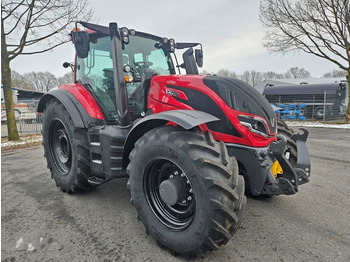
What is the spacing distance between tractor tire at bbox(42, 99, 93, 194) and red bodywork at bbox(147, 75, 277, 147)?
1127 millimetres

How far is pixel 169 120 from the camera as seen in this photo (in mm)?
2166

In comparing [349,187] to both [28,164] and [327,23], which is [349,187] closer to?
[28,164]

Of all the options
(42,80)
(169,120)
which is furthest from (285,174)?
(42,80)

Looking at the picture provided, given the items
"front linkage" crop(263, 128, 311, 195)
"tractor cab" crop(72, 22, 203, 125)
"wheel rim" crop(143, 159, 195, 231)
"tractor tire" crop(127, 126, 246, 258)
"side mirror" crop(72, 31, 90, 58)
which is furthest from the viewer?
"tractor cab" crop(72, 22, 203, 125)

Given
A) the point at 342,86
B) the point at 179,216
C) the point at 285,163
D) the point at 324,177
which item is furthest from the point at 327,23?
the point at 179,216

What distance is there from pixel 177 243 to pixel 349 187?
10.2ft

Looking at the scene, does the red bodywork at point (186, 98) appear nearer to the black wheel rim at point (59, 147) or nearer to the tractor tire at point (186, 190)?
the tractor tire at point (186, 190)

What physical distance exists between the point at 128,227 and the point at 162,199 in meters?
0.68

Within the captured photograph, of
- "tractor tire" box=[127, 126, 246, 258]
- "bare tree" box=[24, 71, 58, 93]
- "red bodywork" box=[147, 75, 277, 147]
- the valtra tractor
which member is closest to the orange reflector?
the valtra tractor

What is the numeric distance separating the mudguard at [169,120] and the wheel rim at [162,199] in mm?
411

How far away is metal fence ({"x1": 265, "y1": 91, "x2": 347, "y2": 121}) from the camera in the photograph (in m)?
15.8

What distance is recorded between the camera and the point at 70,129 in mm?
3324

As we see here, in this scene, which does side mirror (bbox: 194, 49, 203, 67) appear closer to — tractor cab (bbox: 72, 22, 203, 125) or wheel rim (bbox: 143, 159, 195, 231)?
tractor cab (bbox: 72, 22, 203, 125)

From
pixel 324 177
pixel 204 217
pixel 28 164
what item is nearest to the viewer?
pixel 204 217
